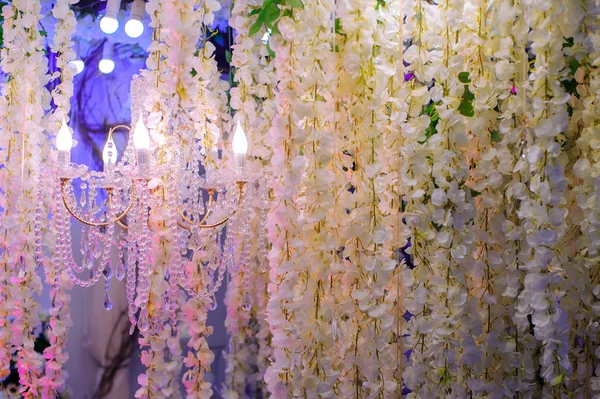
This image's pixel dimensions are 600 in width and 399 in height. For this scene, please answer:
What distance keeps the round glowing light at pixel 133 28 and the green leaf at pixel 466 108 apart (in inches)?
73.3

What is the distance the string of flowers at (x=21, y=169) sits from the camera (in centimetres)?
239

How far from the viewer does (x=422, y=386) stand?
172cm

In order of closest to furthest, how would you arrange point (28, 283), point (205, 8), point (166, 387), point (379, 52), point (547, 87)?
point (547, 87)
point (379, 52)
point (205, 8)
point (166, 387)
point (28, 283)

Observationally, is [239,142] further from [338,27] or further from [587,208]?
[587,208]

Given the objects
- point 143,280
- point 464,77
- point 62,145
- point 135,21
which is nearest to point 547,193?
point 464,77

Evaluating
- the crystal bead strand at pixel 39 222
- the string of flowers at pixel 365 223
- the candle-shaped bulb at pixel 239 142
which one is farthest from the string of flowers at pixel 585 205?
the crystal bead strand at pixel 39 222

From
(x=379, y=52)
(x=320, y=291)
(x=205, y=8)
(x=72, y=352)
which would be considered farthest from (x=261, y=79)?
(x=72, y=352)

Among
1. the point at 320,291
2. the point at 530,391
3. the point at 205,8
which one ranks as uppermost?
the point at 205,8

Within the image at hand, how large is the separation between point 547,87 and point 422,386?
35.0 inches

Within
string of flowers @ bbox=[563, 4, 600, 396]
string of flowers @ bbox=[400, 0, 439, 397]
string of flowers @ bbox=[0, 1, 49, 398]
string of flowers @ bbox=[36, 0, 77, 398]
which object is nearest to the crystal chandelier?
Result: string of flowers @ bbox=[0, 1, 49, 398]

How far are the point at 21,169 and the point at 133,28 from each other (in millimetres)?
966

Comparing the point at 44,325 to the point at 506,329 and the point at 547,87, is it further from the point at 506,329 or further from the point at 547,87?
A: the point at 547,87

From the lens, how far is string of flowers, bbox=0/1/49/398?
7.84 ft

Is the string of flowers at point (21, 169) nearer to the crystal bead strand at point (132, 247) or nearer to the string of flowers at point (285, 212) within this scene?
the crystal bead strand at point (132, 247)
